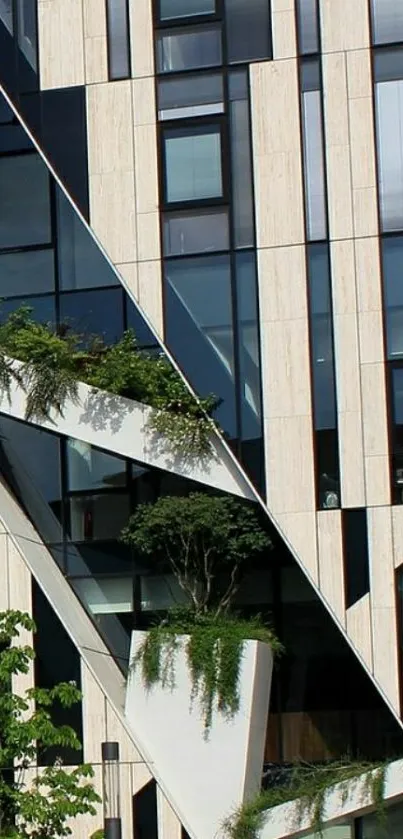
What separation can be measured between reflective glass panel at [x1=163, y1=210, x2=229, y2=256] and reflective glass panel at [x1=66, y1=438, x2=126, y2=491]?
407 cm

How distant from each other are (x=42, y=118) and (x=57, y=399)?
4189mm

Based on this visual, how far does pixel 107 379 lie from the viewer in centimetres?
2567

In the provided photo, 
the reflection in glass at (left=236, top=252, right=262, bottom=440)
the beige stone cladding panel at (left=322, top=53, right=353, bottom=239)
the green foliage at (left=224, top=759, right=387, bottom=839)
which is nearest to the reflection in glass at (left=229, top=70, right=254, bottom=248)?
the reflection in glass at (left=236, top=252, right=262, bottom=440)

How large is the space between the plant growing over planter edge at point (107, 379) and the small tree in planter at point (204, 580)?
117 cm

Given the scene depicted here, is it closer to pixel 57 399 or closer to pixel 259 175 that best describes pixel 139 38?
pixel 259 175

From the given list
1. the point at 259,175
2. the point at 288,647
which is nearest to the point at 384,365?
the point at 259,175

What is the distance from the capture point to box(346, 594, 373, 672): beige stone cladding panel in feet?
78.1

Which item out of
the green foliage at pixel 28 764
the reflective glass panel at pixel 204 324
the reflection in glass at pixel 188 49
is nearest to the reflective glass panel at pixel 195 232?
the reflective glass panel at pixel 204 324

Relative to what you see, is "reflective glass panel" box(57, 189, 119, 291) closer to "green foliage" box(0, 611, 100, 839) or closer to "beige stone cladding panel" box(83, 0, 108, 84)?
"beige stone cladding panel" box(83, 0, 108, 84)

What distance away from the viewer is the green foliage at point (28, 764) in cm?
2075

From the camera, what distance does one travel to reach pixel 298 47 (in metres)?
25.2

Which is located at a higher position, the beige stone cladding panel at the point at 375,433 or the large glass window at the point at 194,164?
the large glass window at the point at 194,164

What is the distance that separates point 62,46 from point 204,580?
324 inches

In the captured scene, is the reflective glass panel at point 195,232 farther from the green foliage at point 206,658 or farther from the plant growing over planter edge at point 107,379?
the green foliage at point 206,658
